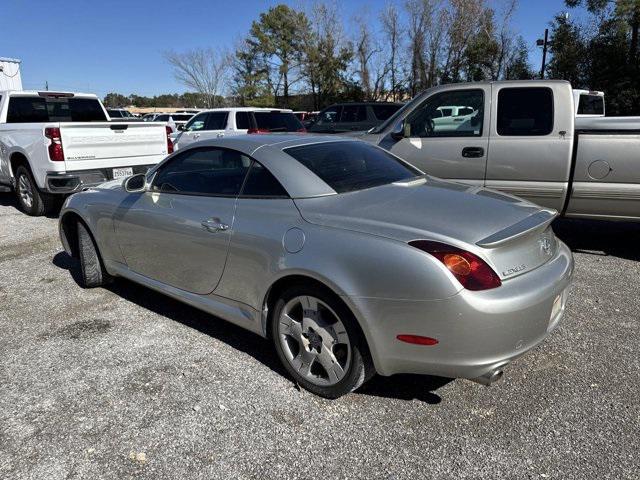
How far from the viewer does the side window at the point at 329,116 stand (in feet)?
48.1

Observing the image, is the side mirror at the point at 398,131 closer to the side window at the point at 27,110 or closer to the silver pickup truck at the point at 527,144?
the silver pickup truck at the point at 527,144

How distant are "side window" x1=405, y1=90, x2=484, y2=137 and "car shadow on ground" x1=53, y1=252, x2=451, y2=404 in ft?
10.8

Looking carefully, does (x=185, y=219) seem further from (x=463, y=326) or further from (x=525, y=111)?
(x=525, y=111)

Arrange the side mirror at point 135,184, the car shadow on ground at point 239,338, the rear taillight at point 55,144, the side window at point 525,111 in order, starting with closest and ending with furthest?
1. the car shadow on ground at point 239,338
2. the side mirror at point 135,184
3. the side window at point 525,111
4. the rear taillight at point 55,144

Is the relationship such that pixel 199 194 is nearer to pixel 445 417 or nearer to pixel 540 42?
pixel 445 417

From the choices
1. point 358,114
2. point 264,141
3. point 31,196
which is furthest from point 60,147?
point 358,114

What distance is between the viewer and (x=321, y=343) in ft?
9.37

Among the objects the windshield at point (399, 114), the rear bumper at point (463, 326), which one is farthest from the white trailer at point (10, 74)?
the rear bumper at point (463, 326)

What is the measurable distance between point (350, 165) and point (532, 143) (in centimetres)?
289

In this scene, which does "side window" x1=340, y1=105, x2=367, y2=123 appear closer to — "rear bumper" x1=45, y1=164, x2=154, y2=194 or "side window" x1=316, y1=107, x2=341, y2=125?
"side window" x1=316, y1=107, x2=341, y2=125

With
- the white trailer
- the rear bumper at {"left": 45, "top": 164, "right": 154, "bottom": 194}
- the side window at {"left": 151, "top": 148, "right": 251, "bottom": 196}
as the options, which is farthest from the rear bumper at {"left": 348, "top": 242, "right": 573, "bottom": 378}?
the white trailer

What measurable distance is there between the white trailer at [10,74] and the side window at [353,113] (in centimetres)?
968

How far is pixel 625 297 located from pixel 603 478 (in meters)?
2.55

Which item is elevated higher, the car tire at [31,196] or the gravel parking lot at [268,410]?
the car tire at [31,196]
